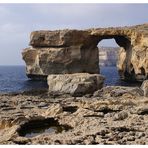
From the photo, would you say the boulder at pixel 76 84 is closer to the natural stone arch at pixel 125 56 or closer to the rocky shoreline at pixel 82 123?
the rocky shoreline at pixel 82 123

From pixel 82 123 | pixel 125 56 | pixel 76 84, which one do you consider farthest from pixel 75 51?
pixel 82 123

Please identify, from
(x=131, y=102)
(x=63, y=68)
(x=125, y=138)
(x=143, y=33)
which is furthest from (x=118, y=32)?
(x=125, y=138)

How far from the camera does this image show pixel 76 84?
42875mm

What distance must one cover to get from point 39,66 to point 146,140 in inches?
2114

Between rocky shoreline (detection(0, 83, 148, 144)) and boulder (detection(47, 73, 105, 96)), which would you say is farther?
boulder (detection(47, 73, 105, 96))

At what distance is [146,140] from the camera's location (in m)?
18.3

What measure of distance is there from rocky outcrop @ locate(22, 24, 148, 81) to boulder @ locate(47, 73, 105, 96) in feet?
64.1

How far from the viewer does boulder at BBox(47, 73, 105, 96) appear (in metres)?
42.6

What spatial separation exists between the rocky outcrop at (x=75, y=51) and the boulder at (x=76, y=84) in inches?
770

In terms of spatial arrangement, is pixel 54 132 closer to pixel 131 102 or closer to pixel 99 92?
pixel 131 102

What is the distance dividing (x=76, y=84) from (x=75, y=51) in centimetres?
2559

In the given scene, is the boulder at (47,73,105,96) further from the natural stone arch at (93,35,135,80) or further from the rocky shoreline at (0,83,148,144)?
the natural stone arch at (93,35,135,80)

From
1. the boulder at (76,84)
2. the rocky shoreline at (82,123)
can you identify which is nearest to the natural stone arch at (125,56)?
the boulder at (76,84)

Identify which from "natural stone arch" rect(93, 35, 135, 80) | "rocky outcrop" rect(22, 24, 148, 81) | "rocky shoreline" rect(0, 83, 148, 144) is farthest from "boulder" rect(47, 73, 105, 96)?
"natural stone arch" rect(93, 35, 135, 80)
